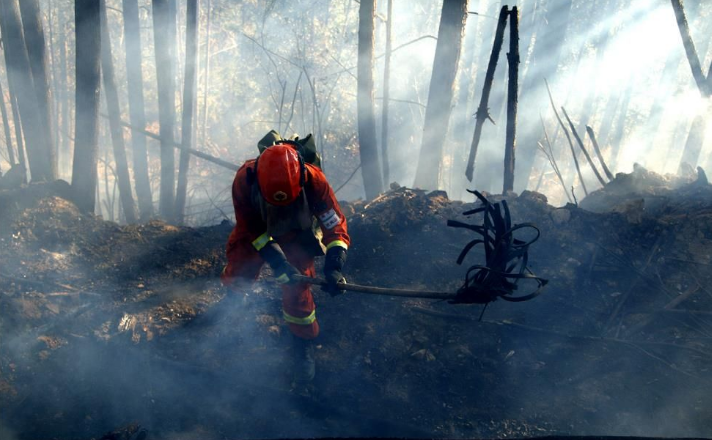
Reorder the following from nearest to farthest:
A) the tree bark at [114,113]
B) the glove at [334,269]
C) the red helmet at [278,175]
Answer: the red helmet at [278,175]
the glove at [334,269]
the tree bark at [114,113]

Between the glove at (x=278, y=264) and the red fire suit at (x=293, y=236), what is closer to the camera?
the glove at (x=278, y=264)

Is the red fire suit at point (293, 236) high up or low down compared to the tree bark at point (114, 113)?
down

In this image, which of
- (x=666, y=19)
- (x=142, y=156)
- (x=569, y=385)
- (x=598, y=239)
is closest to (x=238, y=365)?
(x=569, y=385)

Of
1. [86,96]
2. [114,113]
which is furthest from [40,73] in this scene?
[114,113]

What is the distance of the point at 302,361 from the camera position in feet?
13.5

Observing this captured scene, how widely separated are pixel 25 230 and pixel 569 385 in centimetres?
647

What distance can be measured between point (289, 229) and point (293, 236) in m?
0.16

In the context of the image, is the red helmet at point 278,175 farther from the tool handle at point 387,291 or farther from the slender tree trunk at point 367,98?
the slender tree trunk at point 367,98

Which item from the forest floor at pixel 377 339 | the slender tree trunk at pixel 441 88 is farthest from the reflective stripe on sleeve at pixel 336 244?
the slender tree trunk at pixel 441 88

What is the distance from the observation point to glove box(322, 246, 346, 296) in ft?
11.4

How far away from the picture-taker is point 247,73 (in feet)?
82.1

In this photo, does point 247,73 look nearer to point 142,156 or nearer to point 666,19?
point 142,156

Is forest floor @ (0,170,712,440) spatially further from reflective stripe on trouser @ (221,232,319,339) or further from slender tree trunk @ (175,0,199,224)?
slender tree trunk @ (175,0,199,224)

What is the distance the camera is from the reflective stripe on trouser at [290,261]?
3851mm
